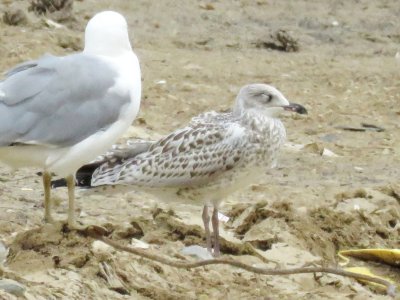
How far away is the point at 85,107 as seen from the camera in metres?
7.08

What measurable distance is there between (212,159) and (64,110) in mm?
973

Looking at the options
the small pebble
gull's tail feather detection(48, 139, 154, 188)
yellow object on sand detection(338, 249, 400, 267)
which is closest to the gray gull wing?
gull's tail feather detection(48, 139, 154, 188)

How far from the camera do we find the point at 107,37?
724 cm

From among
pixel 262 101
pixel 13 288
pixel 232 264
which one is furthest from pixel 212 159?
pixel 13 288

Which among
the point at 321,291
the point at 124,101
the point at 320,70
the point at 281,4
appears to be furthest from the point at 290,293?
the point at 281,4

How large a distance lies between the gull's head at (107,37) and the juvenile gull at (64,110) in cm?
11

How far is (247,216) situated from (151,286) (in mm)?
1676

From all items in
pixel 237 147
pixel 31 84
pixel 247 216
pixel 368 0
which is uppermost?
pixel 31 84

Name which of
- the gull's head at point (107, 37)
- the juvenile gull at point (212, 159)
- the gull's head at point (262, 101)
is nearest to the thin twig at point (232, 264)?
the juvenile gull at point (212, 159)

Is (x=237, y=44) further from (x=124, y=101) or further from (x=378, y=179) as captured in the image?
(x=124, y=101)

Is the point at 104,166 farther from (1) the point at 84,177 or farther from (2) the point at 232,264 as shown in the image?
(2) the point at 232,264

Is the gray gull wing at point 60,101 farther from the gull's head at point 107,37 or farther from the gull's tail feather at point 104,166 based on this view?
the gull's tail feather at point 104,166

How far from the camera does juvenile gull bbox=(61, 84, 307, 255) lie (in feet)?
24.8

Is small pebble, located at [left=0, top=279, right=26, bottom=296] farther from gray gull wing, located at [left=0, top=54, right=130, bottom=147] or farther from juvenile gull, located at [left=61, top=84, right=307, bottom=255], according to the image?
juvenile gull, located at [left=61, top=84, right=307, bottom=255]
